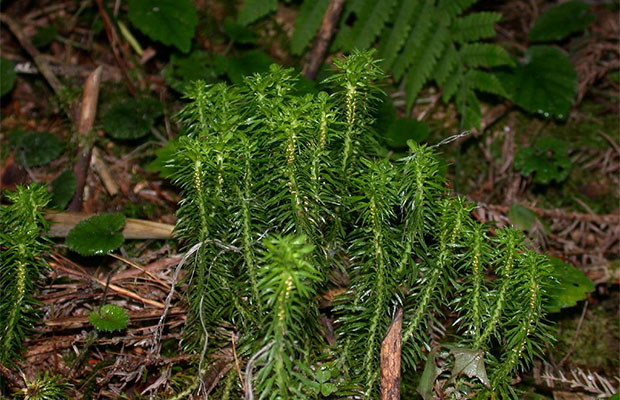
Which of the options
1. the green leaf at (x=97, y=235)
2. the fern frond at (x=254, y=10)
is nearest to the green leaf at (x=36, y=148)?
the green leaf at (x=97, y=235)

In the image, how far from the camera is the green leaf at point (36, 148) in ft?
12.8

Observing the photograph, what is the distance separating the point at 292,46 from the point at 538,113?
6.15ft

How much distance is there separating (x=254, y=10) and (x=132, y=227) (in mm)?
1897

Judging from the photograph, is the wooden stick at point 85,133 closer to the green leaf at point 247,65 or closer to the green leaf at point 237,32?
the green leaf at point 247,65

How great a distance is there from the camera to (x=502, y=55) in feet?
13.6

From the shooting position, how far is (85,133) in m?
3.85

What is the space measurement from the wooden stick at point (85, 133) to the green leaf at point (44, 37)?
995 mm

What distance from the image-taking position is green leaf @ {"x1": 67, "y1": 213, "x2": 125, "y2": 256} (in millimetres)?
3125

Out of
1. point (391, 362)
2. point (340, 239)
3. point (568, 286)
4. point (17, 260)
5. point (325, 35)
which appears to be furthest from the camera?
point (325, 35)

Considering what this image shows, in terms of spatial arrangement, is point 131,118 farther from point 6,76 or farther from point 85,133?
point 6,76

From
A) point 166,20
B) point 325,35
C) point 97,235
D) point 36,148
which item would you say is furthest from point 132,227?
point 325,35

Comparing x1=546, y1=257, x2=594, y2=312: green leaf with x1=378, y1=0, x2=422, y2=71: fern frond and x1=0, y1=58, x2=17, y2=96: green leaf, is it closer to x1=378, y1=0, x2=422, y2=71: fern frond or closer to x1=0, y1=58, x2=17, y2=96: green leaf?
x1=378, y1=0, x2=422, y2=71: fern frond

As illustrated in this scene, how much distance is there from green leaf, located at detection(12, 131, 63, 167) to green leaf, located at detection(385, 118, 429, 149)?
85.8 inches

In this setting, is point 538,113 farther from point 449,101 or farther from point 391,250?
point 391,250
